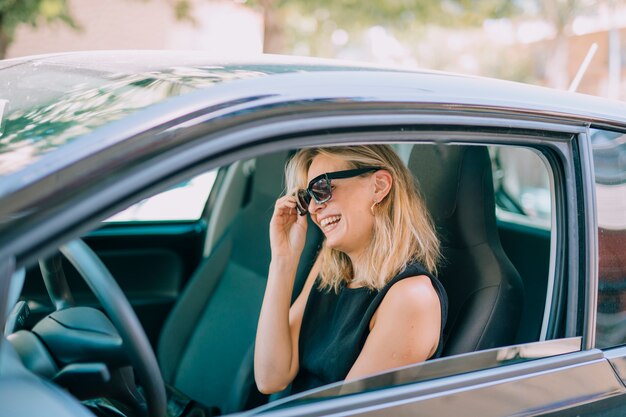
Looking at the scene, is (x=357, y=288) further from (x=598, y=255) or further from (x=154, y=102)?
(x=154, y=102)

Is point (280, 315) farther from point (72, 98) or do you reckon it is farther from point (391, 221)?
point (72, 98)

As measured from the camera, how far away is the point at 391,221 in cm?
195

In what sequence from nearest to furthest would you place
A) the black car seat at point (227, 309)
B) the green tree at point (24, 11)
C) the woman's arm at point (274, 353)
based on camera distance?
1. the woman's arm at point (274, 353)
2. the black car seat at point (227, 309)
3. the green tree at point (24, 11)

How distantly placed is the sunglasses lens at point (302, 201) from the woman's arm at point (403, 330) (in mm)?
376

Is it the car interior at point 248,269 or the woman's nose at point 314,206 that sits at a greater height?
the woman's nose at point 314,206

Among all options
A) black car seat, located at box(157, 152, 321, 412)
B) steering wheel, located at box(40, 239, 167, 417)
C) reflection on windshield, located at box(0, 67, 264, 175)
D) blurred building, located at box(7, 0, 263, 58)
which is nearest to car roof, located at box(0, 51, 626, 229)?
reflection on windshield, located at box(0, 67, 264, 175)

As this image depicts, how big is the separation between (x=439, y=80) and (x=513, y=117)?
6.8 inches

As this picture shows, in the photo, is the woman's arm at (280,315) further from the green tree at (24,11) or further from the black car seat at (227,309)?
the green tree at (24,11)

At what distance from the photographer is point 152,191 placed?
1095mm

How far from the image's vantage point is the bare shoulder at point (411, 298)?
1726 mm

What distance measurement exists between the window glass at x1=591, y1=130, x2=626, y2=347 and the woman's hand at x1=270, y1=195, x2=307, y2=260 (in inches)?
33.9

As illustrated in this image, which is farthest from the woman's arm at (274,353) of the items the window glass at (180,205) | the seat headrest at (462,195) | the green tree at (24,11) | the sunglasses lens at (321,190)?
the green tree at (24,11)

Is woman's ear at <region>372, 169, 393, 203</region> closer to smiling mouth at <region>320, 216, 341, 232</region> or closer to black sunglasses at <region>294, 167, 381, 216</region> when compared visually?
black sunglasses at <region>294, 167, 381, 216</region>

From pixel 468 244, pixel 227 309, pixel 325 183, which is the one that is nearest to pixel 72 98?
pixel 325 183
